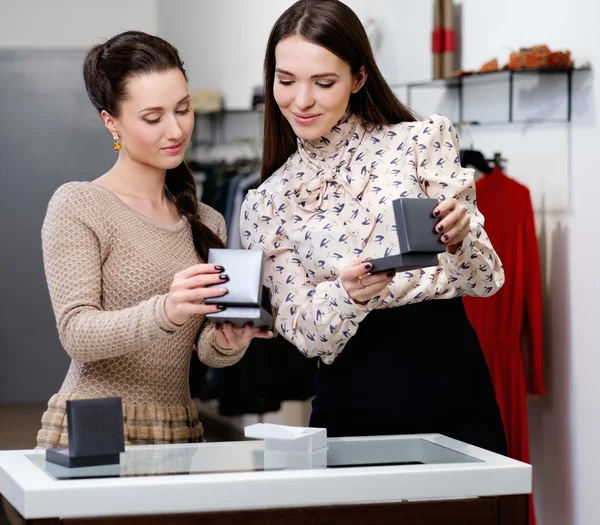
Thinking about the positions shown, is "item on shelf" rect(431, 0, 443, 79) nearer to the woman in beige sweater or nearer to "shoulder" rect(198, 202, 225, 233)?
"shoulder" rect(198, 202, 225, 233)

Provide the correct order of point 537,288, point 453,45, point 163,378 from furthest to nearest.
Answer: point 453,45 → point 537,288 → point 163,378

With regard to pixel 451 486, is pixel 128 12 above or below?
above

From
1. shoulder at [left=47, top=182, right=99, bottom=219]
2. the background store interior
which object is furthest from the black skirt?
the background store interior

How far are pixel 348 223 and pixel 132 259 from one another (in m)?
0.50

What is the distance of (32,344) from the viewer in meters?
7.67

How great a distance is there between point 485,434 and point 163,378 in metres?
0.72

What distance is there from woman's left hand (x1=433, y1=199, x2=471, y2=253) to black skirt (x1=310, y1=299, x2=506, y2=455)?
1.01 feet

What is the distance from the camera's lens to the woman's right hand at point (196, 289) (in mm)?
1808

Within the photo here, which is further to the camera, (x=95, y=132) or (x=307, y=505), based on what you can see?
(x=95, y=132)

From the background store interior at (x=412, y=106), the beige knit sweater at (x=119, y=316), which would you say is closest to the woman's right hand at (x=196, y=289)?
the beige knit sweater at (x=119, y=316)

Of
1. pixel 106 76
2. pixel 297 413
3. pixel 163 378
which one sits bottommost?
pixel 297 413

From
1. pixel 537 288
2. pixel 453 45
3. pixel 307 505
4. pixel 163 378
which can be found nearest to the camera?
pixel 307 505

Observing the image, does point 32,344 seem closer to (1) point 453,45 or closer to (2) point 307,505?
(1) point 453,45

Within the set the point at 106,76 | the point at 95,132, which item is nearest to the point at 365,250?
the point at 106,76
